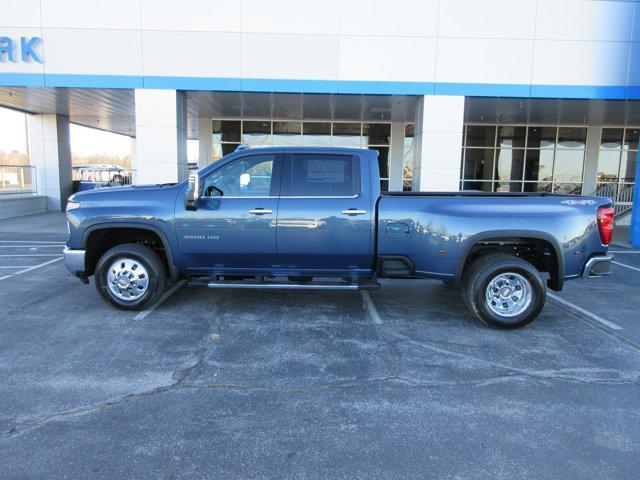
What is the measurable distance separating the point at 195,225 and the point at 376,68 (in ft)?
25.0

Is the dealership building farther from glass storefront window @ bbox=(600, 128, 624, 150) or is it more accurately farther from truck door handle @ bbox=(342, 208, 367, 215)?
glass storefront window @ bbox=(600, 128, 624, 150)

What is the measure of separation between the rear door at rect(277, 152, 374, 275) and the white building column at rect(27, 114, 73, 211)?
1668 centimetres

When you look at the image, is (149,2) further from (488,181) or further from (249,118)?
(488,181)

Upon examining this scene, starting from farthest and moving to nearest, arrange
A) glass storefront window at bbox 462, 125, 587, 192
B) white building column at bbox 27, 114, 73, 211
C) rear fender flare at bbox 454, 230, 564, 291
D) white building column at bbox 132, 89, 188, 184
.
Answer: glass storefront window at bbox 462, 125, 587, 192
white building column at bbox 27, 114, 73, 211
white building column at bbox 132, 89, 188, 184
rear fender flare at bbox 454, 230, 564, 291

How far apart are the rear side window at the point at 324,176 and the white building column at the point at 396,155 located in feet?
43.4

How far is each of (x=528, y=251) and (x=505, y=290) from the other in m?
0.68

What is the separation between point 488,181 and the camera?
1967 cm

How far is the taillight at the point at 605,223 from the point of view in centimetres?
534

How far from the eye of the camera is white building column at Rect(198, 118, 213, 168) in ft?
61.4

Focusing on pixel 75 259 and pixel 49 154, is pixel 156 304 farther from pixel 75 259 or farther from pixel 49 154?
pixel 49 154

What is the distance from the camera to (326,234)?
559 centimetres

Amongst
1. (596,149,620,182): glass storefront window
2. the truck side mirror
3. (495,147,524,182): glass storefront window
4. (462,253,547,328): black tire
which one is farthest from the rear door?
(596,149,620,182): glass storefront window

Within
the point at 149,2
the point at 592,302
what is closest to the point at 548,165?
the point at 592,302

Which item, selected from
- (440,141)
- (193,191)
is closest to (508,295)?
(193,191)
